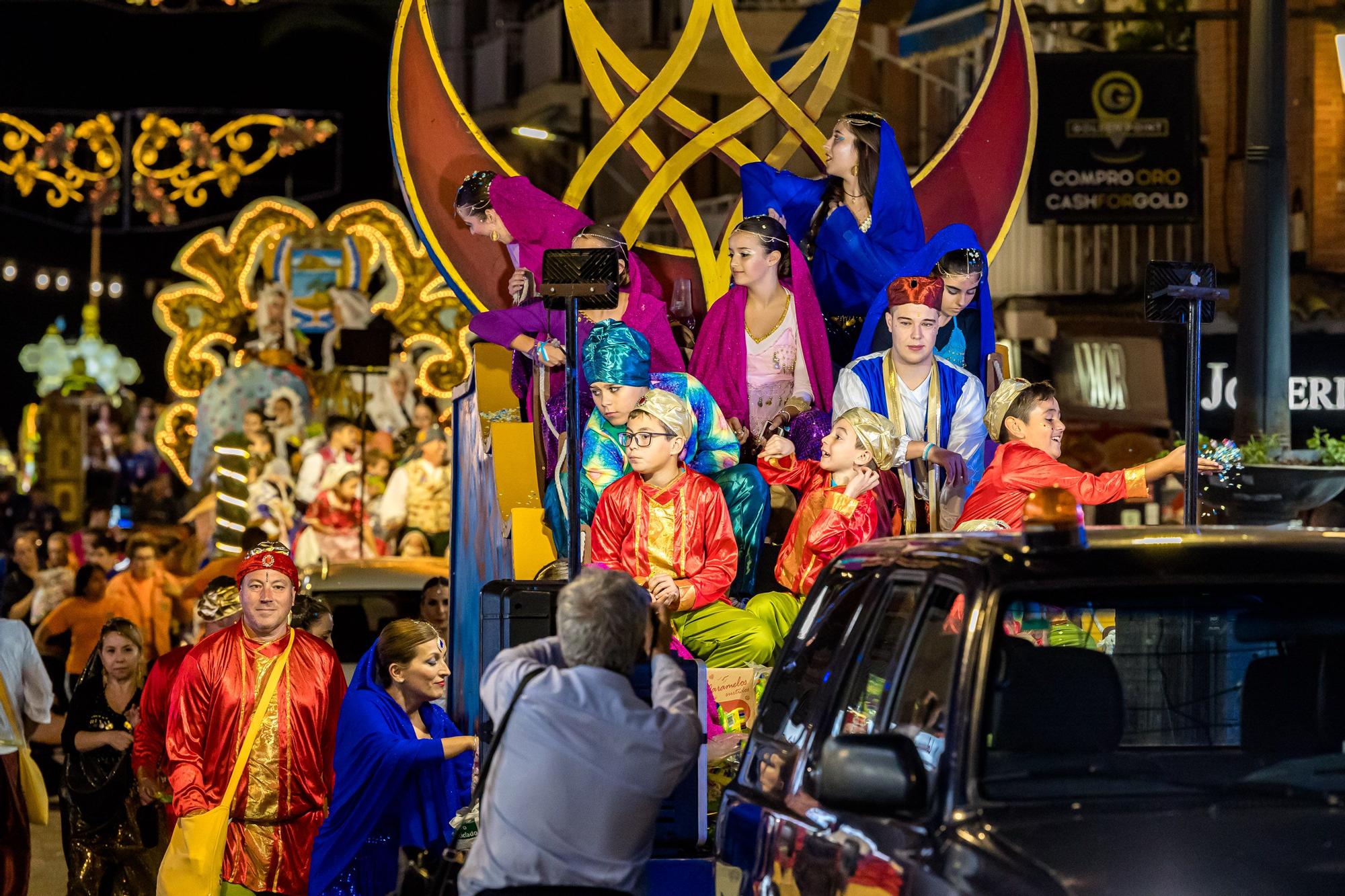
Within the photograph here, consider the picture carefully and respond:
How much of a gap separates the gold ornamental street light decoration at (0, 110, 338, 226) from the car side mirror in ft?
65.1

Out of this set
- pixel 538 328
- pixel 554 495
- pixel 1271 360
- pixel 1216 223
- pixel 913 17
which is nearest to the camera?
pixel 554 495

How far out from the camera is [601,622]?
179 inches

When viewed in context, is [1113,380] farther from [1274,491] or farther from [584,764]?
[584,764]

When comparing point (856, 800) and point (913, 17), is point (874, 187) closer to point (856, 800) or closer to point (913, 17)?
point (856, 800)

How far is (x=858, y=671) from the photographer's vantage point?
175 inches

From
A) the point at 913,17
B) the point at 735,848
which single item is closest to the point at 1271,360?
the point at 735,848

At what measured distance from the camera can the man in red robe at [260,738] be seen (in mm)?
7125

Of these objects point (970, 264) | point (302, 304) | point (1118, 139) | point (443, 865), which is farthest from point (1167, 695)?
point (302, 304)

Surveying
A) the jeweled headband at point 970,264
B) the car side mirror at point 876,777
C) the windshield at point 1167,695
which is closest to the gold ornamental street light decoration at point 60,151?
the jeweled headband at point 970,264

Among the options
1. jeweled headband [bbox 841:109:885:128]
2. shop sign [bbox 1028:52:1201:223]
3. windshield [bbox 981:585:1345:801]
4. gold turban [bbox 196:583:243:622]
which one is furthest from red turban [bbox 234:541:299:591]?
shop sign [bbox 1028:52:1201:223]

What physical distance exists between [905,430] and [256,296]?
14717 mm

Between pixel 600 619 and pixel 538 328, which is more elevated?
pixel 538 328

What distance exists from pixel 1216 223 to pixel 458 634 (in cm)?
1824

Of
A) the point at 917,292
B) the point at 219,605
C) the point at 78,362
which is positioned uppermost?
the point at 78,362
